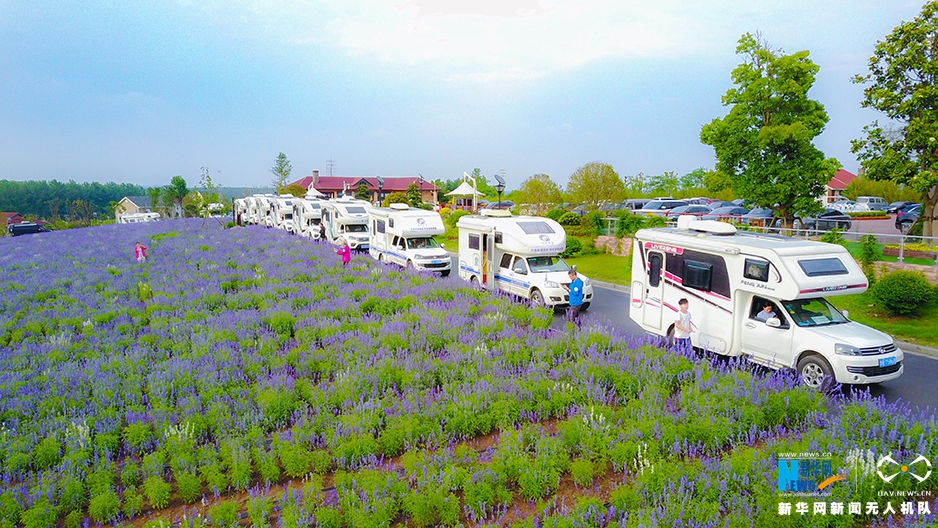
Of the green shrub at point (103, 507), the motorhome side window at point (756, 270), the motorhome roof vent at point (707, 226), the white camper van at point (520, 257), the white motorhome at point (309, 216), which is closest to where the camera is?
the green shrub at point (103, 507)

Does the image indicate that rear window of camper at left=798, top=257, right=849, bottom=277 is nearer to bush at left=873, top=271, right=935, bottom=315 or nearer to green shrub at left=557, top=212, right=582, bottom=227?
bush at left=873, top=271, right=935, bottom=315

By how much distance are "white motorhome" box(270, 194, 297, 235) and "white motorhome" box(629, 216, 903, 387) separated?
3495 centimetres

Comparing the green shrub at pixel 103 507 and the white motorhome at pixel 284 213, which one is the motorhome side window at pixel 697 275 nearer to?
the green shrub at pixel 103 507

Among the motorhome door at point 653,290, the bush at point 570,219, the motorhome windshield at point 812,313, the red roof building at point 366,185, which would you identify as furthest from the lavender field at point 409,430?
the red roof building at point 366,185

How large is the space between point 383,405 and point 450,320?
13.7ft

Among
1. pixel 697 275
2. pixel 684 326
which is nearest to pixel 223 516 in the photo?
pixel 684 326

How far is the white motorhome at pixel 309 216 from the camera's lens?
34700mm

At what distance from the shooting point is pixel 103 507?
5133 millimetres

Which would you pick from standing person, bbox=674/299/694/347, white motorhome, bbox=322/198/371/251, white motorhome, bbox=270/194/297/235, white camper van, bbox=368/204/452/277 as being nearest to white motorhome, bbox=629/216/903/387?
standing person, bbox=674/299/694/347

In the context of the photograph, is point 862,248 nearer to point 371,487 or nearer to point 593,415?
point 593,415

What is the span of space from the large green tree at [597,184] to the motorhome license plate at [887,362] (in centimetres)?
2980

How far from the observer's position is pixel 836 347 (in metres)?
8.79

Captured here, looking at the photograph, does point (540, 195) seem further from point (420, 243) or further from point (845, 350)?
point (845, 350)

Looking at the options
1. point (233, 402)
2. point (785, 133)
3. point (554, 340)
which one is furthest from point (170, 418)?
point (785, 133)
